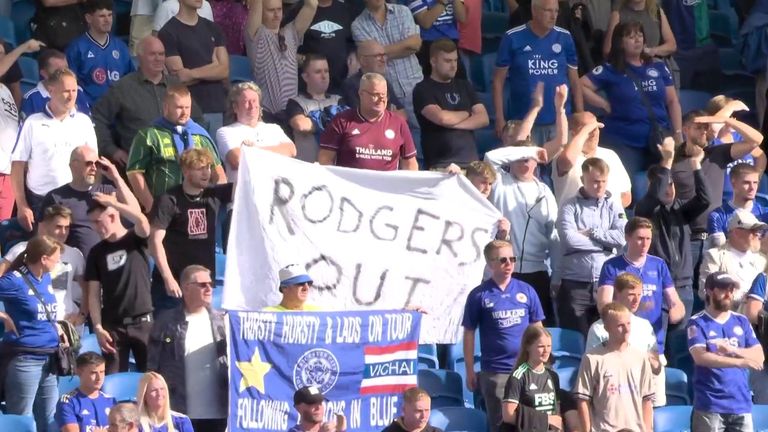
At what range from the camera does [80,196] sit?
481 inches

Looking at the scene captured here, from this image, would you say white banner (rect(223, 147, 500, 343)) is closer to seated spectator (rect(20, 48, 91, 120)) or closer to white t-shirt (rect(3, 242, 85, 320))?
white t-shirt (rect(3, 242, 85, 320))

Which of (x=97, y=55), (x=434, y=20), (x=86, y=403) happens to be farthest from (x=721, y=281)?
(x=97, y=55)

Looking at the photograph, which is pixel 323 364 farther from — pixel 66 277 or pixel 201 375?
pixel 66 277

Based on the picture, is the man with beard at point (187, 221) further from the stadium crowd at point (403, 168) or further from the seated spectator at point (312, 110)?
the seated spectator at point (312, 110)

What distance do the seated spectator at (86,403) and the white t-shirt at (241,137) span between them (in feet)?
8.01

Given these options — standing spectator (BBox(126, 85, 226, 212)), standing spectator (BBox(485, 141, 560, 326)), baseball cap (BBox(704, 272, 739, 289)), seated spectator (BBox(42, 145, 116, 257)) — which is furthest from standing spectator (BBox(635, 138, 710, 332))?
seated spectator (BBox(42, 145, 116, 257))

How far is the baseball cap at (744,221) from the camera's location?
13.0 m

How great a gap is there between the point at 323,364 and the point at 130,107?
118 inches

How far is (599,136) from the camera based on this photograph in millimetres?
15070

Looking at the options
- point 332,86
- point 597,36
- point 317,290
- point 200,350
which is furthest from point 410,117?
point 200,350

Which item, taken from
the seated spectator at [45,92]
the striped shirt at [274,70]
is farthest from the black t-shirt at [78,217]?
the striped shirt at [274,70]

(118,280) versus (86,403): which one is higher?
(118,280)

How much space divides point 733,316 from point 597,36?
4.81m

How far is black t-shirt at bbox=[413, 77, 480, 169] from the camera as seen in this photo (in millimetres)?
14117
